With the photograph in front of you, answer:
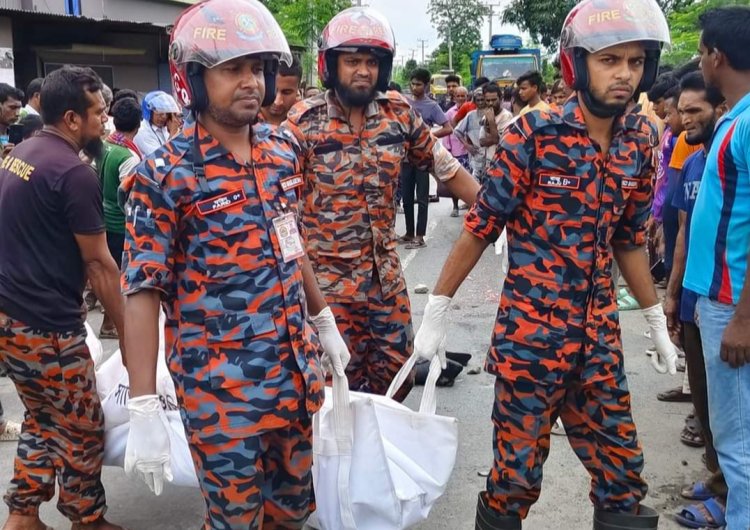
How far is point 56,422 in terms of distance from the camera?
325cm

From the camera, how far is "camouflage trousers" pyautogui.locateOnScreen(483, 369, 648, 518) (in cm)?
270

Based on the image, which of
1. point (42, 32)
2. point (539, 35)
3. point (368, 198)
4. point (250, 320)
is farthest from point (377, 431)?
point (539, 35)

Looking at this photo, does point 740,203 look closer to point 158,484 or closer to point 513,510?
point 513,510

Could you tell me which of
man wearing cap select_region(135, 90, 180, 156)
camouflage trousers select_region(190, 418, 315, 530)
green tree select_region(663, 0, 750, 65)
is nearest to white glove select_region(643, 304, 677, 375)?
camouflage trousers select_region(190, 418, 315, 530)

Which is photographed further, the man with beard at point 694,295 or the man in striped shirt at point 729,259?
the man with beard at point 694,295

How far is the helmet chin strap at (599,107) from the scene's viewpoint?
261 centimetres

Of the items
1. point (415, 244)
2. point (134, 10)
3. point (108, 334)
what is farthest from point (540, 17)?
point (108, 334)

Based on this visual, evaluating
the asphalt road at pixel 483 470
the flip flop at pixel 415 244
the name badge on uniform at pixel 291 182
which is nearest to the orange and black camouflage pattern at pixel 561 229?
the name badge on uniform at pixel 291 182

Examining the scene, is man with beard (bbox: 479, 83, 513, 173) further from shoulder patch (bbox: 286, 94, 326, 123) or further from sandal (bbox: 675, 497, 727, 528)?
sandal (bbox: 675, 497, 727, 528)

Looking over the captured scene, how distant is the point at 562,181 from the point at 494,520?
131 cm

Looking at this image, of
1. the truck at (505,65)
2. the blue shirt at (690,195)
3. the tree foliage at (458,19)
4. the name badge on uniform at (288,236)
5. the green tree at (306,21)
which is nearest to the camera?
the name badge on uniform at (288,236)

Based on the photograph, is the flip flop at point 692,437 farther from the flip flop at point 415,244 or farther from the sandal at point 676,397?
the flip flop at point 415,244

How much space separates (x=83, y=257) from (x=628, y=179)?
222cm

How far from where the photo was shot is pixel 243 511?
234 centimetres
